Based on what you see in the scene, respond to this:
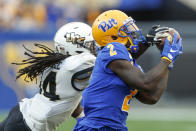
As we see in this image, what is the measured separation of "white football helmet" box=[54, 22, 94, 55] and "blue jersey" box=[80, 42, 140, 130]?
982 millimetres

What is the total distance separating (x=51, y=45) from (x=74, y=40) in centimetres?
498

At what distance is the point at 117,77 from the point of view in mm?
3844

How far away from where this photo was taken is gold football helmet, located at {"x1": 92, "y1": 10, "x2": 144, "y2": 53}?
157 inches

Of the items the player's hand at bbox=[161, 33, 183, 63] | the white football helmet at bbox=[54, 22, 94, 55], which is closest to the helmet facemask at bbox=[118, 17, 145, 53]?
the player's hand at bbox=[161, 33, 183, 63]

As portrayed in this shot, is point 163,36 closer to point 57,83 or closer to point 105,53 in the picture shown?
point 105,53

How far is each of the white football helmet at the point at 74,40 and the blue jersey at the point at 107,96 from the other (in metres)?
0.98

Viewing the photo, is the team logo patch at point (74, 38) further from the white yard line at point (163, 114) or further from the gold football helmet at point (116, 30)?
the white yard line at point (163, 114)

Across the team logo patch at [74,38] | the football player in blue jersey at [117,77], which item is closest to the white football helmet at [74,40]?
the team logo patch at [74,38]

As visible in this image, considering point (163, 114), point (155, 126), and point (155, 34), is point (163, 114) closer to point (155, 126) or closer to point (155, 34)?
point (155, 126)

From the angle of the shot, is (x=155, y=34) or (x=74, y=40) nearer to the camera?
(x=155, y=34)

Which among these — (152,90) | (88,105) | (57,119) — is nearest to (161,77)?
(152,90)

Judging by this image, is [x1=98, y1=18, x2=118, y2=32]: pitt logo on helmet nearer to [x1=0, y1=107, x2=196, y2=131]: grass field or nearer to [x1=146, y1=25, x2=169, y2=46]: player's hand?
[x1=146, y1=25, x2=169, y2=46]: player's hand

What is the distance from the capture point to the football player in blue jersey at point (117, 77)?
3.69 m

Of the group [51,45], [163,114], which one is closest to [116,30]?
[163,114]
